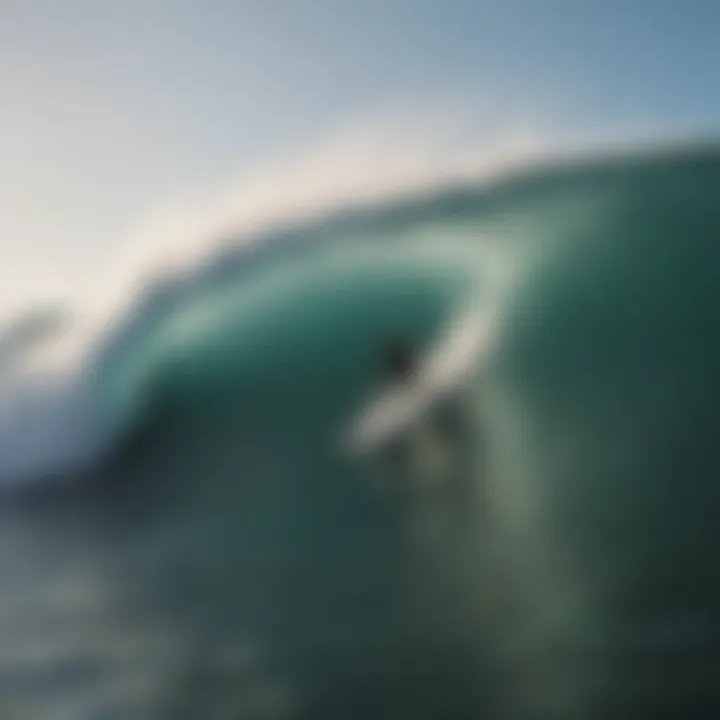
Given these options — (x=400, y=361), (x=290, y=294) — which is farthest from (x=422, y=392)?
(x=290, y=294)

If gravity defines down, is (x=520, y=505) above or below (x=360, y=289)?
below

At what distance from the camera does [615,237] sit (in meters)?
1.16

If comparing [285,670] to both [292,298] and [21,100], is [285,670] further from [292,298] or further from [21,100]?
[21,100]

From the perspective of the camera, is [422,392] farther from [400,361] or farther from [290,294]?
[290,294]

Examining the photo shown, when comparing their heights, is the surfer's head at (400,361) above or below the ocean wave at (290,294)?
below

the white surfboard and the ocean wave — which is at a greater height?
the ocean wave

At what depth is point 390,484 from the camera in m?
1.12

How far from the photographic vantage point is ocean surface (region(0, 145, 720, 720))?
1.08 metres

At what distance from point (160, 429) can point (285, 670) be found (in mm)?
317

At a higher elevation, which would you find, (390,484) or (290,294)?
(290,294)

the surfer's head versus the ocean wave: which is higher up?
the ocean wave

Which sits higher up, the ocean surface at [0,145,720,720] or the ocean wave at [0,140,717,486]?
the ocean wave at [0,140,717,486]

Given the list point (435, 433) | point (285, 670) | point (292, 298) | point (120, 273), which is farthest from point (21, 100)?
point (285, 670)

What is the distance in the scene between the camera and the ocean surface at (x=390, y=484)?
3.53 feet
